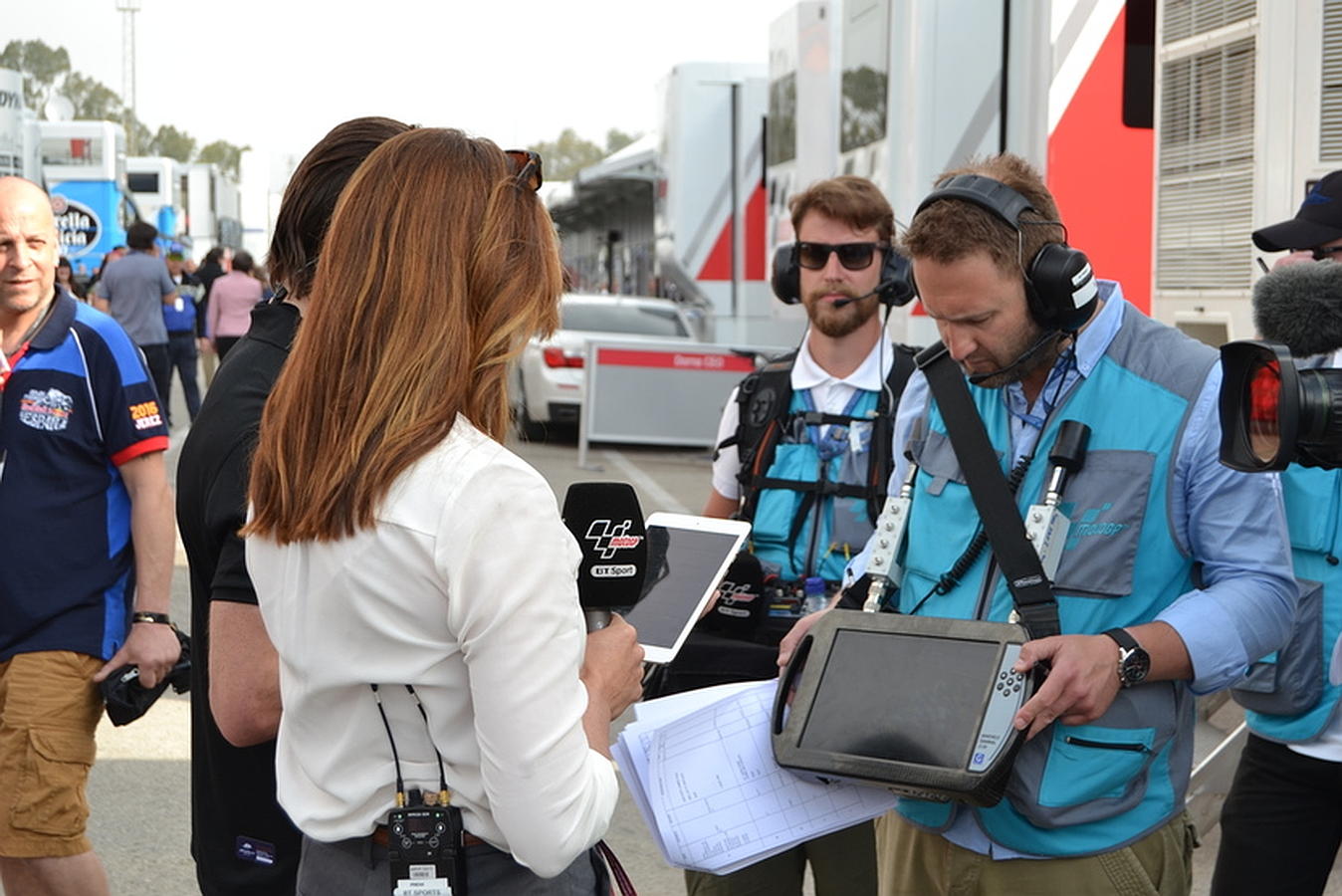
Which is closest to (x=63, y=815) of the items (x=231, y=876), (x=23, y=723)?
(x=23, y=723)

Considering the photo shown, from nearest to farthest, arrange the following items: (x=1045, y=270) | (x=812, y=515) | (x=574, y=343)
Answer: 1. (x=1045, y=270)
2. (x=812, y=515)
3. (x=574, y=343)

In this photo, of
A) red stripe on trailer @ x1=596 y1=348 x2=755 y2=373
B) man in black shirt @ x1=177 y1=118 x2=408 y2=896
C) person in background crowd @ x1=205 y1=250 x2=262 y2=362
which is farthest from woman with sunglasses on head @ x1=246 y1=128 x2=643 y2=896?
person in background crowd @ x1=205 y1=250 x2=262 y2=362

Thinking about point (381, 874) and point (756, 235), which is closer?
point (381, 874)

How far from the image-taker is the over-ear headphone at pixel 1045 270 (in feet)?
8.48

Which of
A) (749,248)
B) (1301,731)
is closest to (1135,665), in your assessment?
(1301,731)

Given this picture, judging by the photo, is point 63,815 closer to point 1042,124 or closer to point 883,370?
point 883,370

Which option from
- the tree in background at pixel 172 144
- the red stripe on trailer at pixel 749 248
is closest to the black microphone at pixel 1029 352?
the red stripe on trailer at pixel 749 248

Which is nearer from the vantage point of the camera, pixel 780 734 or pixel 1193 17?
pixel 780 734

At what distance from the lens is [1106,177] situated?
270 inches

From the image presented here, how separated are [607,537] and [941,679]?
2.16 ft

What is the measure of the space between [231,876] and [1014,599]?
4.85 feet

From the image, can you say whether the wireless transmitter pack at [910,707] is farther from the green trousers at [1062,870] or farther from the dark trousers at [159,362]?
the dark trousers at [159,362]

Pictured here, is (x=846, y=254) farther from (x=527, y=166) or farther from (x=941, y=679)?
(x=527, y=166)

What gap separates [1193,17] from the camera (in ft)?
20.1
